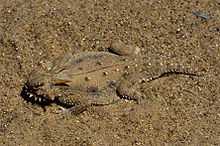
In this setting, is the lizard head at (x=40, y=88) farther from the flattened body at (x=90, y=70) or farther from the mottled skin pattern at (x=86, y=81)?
the flattened body at (x=90, y=70)

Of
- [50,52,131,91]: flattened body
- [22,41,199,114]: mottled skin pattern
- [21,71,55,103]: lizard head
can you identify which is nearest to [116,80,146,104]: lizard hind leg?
[22,41,199,114]: mottled skin pattern

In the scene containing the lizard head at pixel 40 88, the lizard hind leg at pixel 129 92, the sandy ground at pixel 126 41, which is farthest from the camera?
the lizard hind leg at pixel 129 92

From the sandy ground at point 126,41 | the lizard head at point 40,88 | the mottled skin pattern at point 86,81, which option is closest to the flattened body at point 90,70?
the mottled skin pattern at point 86,81

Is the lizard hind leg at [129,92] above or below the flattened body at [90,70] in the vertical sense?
below

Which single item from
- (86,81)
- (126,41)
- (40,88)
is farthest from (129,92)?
(40,88)

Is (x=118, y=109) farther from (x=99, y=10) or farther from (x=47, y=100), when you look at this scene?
(x=99, y=10)

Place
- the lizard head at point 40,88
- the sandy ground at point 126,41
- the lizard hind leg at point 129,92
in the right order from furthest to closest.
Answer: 1. the lizard hind leg at point 129,92
2. the lizard head at point 40,88
3. the sandy ground at point 126,41

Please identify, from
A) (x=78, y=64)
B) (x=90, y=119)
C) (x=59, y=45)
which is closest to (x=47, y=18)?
(x=59, y=45)

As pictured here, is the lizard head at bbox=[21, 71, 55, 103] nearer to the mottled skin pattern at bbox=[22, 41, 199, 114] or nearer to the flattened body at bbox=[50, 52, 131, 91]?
the mottled skin pattern at bbox=[22, 41, 199, 114]
